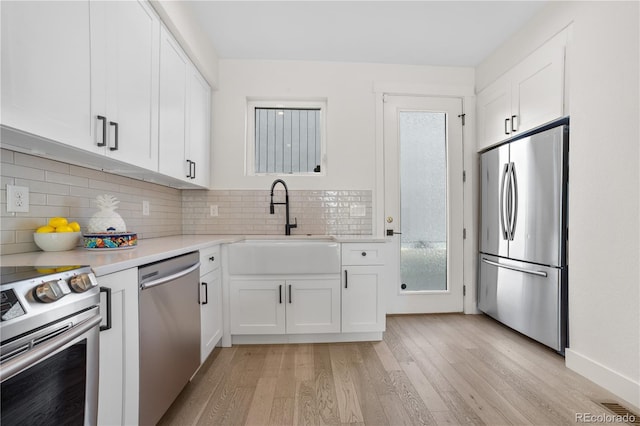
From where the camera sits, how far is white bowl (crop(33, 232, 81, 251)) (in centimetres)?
140

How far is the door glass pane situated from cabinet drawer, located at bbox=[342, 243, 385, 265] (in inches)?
32.8

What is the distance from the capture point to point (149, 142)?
1896 millimetres

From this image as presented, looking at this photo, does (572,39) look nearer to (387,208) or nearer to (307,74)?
(387,208)

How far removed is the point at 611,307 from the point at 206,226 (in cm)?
321

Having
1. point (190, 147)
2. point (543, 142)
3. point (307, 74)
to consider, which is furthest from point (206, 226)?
point (543, 142)

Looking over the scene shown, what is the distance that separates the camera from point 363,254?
258cm

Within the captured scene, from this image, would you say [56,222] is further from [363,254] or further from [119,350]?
[363,254]

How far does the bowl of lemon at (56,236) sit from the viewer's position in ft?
4.59

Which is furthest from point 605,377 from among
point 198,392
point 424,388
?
point 198,392

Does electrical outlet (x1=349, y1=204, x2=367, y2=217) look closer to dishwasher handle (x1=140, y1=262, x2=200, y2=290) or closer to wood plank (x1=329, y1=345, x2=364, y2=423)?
wood plank (x1=329, y1=345, x2=364, y2=423)

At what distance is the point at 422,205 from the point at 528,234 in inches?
41.1

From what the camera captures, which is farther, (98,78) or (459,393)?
(459,393)

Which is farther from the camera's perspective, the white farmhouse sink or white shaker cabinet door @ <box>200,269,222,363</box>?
the white farmhouse sink

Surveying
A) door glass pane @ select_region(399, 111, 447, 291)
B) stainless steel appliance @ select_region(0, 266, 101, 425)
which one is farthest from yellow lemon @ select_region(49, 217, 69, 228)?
door glass pane @ select_region(399, 111, 447, 291)
